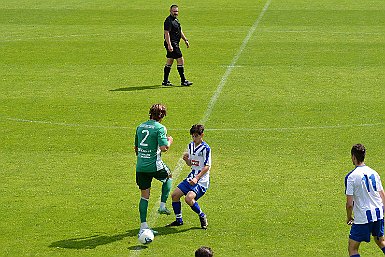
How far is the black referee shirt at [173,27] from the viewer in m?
24.5

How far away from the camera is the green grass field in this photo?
1426 centimetres

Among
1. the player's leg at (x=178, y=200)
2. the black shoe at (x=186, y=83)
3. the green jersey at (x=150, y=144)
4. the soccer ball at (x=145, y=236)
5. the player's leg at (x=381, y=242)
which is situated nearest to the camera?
the player's leg at (x=381, y=242)

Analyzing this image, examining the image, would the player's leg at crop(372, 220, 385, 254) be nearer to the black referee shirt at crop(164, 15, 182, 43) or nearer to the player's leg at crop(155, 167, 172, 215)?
the player's leg at crop(155, 167, 172, 215)

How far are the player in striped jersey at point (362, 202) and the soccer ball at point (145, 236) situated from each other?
318 centimetres

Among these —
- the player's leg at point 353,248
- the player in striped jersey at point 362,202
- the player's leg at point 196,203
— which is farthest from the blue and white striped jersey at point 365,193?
the player's leg at point 196,203

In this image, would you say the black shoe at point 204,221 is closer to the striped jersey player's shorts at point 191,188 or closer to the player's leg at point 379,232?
the striped jersey player's shorts at point 191,188

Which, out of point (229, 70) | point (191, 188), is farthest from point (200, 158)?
point (229, 70)

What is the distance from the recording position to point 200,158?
14.3 m

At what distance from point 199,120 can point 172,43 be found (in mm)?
4408

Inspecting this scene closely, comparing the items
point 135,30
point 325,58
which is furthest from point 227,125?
point 135,30

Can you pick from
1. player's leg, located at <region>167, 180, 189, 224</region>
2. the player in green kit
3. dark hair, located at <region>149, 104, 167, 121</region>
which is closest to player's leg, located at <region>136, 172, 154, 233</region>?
the player in green kit

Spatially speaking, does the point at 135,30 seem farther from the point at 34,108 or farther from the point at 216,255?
the point at 216,255

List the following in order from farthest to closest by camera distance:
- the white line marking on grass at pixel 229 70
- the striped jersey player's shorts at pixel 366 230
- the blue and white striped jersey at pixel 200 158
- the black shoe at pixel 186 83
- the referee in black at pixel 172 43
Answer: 1. the black shoe at pixel 186 83
2. the referee in black at pixel 172 43
3. the white line marking on grass at pixel 229 70
4. the blue and white striped jersey at pixel 200 158
5. the striped jersey player's shorts at pixel 366 230

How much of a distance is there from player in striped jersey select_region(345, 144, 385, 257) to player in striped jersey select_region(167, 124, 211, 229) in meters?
2.88
